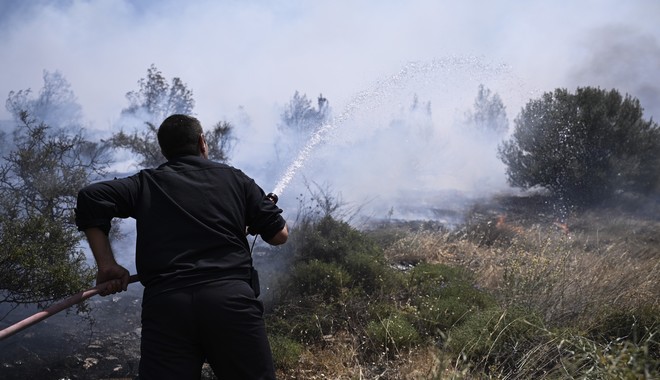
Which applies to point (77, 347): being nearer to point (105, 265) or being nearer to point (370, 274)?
point (370, 274)

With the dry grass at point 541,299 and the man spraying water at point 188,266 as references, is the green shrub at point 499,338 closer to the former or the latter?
the dry grass at point 541,299

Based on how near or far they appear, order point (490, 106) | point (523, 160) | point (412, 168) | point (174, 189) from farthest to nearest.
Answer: point (490, 106)
point (523, 160)
point (412, 168)
point (174, 189)

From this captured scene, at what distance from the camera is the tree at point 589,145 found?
15273 mm

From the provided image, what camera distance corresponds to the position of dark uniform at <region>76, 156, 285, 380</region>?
2.34 m

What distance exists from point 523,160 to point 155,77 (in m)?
10.6

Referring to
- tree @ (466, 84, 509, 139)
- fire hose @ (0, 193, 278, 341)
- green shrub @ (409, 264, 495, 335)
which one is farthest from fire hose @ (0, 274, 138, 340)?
tree @ (466, 84, 509, 139)

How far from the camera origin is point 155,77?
13.1 metres

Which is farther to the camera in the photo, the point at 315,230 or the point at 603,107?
the point at 603,107

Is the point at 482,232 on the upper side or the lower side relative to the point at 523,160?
lower

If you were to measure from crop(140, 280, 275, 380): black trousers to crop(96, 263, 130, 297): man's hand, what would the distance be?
248mm

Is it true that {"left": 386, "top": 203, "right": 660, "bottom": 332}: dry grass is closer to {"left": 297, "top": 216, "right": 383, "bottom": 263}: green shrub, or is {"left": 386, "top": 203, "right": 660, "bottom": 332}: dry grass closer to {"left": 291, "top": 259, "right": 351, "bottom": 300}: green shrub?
{"left": 297, "top": 216, "right": 383, "bottom": 263}: green shrub

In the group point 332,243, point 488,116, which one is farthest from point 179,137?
point 488,116

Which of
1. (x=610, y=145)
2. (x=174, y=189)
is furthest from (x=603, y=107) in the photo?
(x=174, y=189)

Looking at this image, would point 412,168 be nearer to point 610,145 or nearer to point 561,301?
point 610,145
